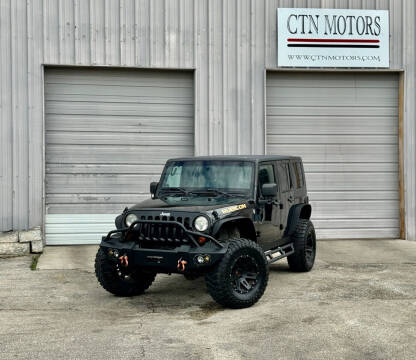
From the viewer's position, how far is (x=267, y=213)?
803 cm

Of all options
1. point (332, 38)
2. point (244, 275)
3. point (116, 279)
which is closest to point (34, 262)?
point (116, 279)

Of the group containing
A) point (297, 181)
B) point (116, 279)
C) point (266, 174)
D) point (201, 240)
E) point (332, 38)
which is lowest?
point (116, 279)

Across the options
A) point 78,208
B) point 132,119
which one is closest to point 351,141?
point 132,119

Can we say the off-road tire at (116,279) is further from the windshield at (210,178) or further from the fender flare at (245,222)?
the windshield at (210,178)

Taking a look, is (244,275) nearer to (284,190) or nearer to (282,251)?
(282,251)

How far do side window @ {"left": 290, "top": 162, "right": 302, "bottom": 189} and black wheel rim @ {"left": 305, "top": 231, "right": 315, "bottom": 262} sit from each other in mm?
774

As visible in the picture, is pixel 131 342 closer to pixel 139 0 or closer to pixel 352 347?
pixel 352 347

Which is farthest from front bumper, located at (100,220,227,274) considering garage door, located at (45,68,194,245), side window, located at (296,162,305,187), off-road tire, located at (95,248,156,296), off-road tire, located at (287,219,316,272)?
garage door, located at (45,68,194,245)

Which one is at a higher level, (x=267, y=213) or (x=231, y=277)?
(x=267, y=213)

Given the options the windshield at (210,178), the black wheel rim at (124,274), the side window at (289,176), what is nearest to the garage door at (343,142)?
the side window at (289,176)

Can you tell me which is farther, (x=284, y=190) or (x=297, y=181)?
(x=297, y=181)

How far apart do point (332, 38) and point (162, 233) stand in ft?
25.4

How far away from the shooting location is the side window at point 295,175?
30.2 feet

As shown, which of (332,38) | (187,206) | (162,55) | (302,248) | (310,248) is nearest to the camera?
(187,206)
